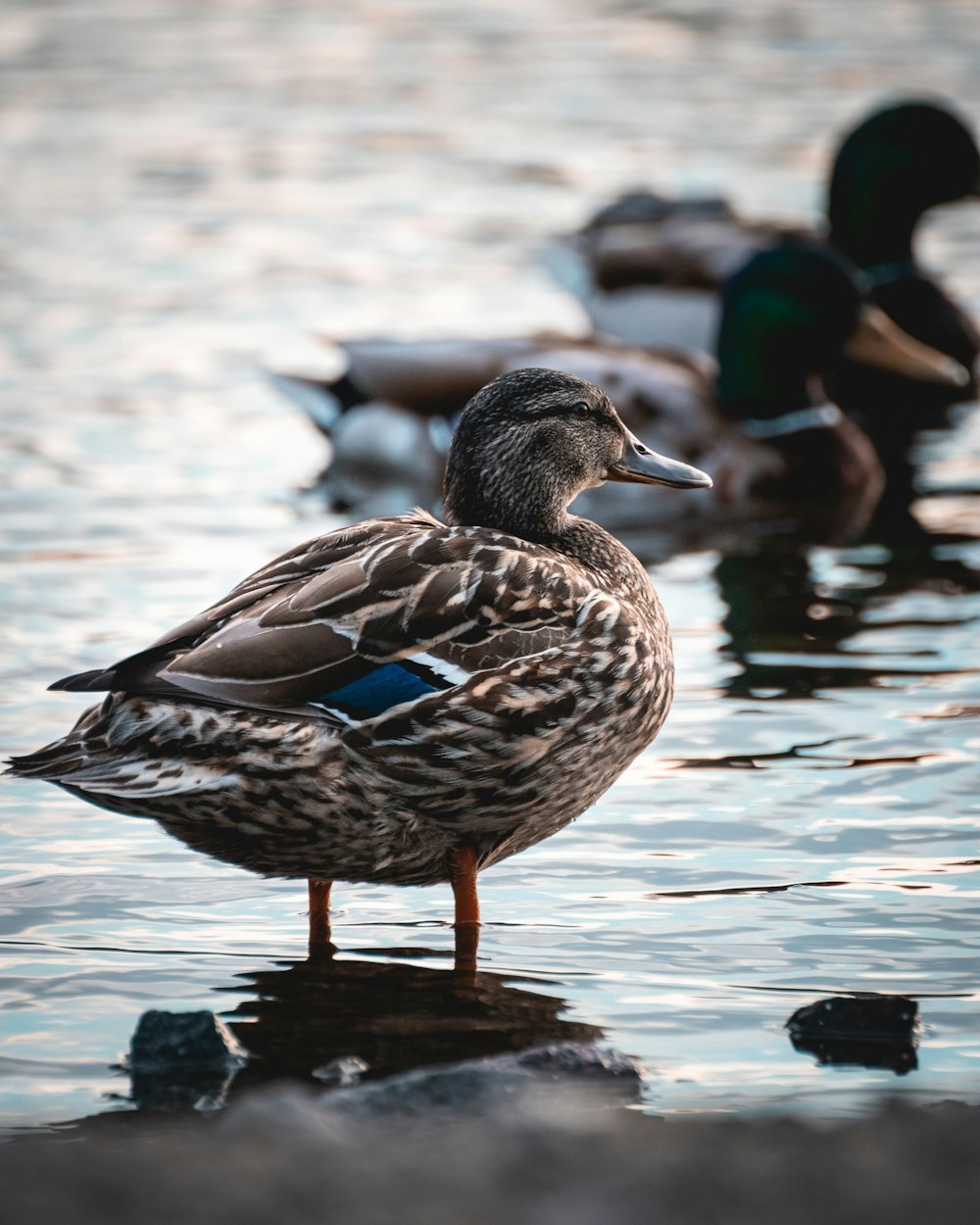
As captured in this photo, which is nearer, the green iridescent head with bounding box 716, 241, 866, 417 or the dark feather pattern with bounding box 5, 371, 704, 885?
the dark feather pattern with bounding box 5, 371, 704, 885

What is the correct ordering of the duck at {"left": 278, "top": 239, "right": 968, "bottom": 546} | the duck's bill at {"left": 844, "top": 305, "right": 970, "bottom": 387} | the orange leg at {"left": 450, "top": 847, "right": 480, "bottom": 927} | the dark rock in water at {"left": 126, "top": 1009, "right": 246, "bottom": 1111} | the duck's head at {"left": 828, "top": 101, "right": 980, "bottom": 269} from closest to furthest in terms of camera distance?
the dark rock in water at {"left": 126, "top": 1009, "right": 246, "bottom": 1111} → the orange leg at {"left": 450, "top": 847, "right": 480, "bottom": 927} → the duck at {"left": 278, "top": 239, "right": 968, "bottom": 546} → the duck's bill at {"left": 844, "top": 305, "right": 970, "bottom": 387} → the duck's head at {"left": 828, "top": 101, "right": 980, "bottom": 269}

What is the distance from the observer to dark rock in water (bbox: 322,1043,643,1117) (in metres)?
3.90

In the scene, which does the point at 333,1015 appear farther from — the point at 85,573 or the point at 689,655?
the point at 85,573

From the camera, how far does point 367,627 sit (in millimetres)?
4574

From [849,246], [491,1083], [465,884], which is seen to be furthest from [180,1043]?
[849,246]

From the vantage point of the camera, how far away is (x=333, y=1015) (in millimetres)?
4652

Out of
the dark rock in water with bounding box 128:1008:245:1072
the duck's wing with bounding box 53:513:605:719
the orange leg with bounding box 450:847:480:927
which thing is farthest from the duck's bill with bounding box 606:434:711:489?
the dark rock in water with bounding box 128:1008:245:1072

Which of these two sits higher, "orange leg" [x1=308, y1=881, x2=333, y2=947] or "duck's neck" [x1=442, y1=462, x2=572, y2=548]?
"duck's neck" [x1=442, y1=462, x2=572, y2=548]

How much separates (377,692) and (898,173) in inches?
351

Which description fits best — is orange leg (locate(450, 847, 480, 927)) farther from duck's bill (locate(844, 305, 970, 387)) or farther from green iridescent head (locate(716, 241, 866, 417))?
duck's bill (locate(844, 305, 970, 387))

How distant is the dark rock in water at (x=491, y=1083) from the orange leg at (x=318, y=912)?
0.88m

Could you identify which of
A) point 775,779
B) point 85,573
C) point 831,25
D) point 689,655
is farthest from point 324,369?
point 831,25

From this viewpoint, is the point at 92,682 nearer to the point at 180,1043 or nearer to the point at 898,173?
the point at 180,1043

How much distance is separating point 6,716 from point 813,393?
194 inches
